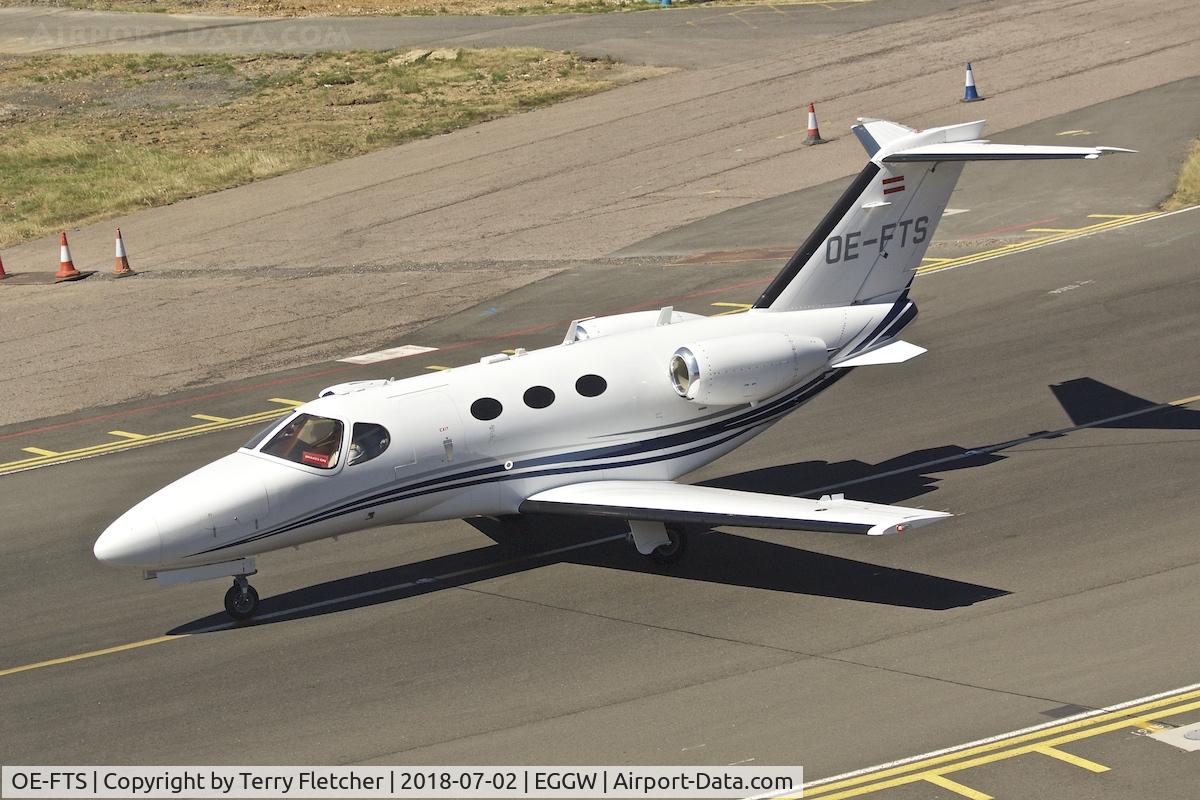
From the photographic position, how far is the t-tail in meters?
22.3

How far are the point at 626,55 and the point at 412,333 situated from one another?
29703 mm

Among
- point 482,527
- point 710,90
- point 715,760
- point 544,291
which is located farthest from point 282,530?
point 710,90

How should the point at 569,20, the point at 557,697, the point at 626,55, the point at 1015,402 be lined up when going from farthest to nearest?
1. the point at 569,20
2. the point at 626,55
3. the point at 1015,402
4. the point at 557,697

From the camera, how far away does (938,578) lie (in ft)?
61.9

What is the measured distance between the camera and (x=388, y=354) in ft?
106

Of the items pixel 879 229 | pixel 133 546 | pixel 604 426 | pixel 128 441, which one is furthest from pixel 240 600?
pixel 879 229

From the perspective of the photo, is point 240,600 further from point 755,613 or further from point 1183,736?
point 1183,736

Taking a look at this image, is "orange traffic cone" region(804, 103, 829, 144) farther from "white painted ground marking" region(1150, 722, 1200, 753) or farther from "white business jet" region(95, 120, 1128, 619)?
"white painted ground marking" region(1150, 722, 1200, 753)

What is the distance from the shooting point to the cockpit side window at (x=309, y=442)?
63.0 feet

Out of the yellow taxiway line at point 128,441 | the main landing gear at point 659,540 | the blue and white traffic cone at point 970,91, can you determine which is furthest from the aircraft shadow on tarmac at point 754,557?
the blue and white traffic cone at point 970,91

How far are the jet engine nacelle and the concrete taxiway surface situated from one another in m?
14.0

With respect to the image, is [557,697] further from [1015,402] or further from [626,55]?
[626,55]

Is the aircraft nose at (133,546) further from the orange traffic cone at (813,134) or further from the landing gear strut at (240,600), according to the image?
the orange traffic cone at (813,134)

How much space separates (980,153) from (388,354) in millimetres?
15062
